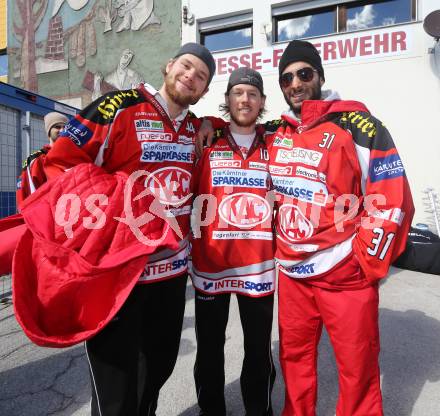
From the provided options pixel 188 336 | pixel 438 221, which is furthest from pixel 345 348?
pixel 438 221

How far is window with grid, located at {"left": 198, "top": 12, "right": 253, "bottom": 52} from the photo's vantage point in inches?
291

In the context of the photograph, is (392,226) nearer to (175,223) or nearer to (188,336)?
(175,223)

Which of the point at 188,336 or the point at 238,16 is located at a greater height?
the point at 238,16

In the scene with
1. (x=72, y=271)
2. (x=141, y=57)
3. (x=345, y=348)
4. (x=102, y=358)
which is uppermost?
A: (x=141, y=57)

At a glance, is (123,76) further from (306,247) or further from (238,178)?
(306,247)

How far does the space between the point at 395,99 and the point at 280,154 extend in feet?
19.1

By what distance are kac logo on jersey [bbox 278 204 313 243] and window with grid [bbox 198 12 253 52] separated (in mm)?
6827

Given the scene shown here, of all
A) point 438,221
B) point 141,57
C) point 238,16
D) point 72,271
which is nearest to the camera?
point 72,271

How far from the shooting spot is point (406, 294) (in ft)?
12.4

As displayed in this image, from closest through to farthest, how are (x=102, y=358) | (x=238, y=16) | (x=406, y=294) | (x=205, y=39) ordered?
(x=102, y=358) → (x=406, y=294) → (x=238, y=16) → (x=205, y=39)

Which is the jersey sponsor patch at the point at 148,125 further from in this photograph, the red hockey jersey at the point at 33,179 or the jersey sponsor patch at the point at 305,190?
the jersey sponsor patch at the point at 305,190

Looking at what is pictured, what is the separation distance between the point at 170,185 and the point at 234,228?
0.45m

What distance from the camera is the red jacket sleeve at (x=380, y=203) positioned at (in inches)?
58.9

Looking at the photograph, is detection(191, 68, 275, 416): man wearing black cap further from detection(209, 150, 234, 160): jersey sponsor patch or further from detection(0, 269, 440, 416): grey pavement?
detection(0, 269, 440, 416): grey pavement
